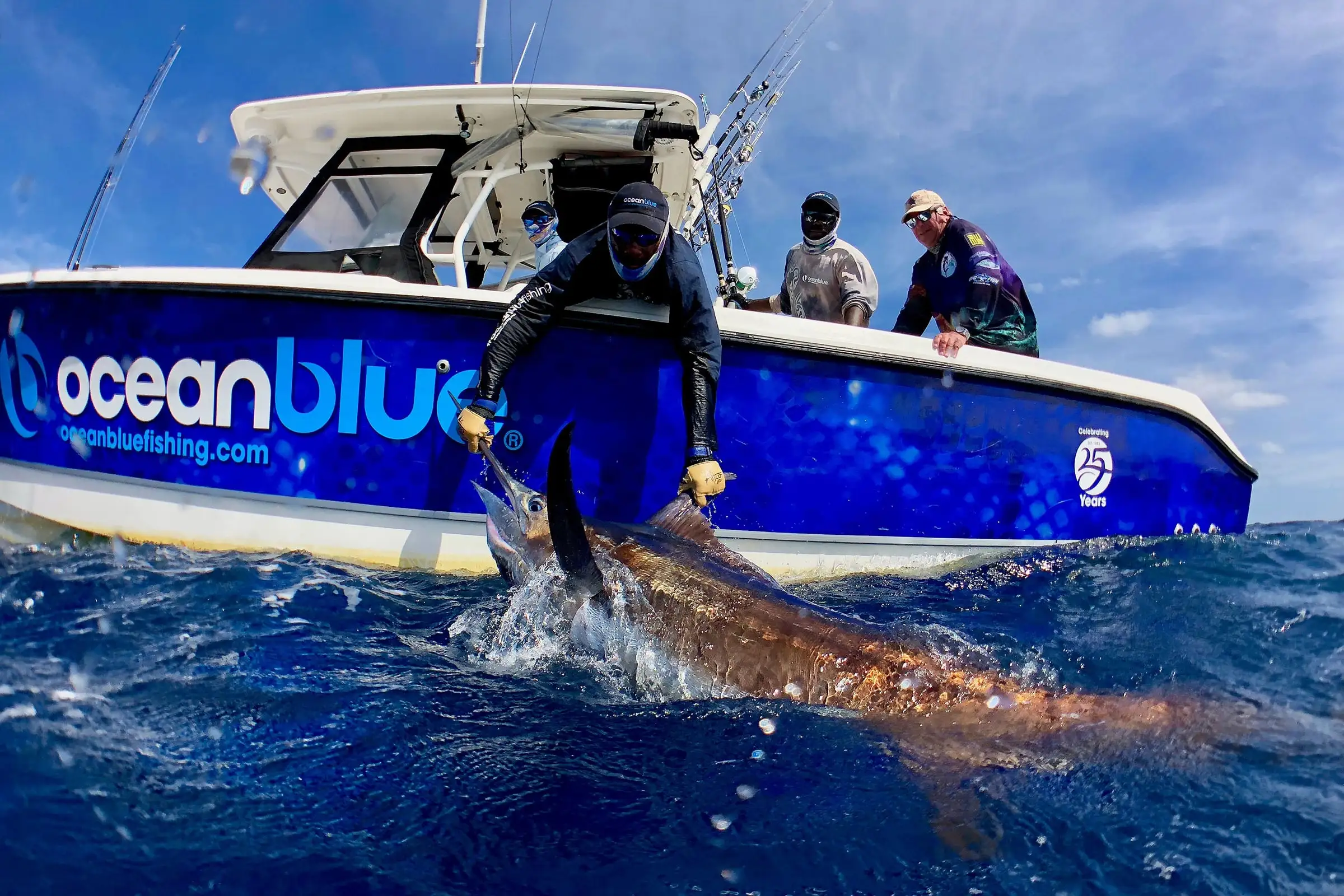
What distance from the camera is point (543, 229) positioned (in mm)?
5098

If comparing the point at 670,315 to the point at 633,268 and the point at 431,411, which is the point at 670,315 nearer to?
the point at 633,268

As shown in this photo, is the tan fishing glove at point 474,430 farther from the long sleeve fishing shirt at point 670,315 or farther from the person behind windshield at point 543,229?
the person behind windshield at point 543,229

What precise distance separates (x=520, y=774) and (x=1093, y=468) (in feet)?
13.0

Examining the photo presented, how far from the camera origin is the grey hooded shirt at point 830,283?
523 cm

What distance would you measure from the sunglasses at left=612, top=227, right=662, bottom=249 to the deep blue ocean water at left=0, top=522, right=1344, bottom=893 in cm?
162

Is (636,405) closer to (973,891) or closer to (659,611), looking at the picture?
(659,611)

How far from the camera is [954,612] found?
11.6 feet

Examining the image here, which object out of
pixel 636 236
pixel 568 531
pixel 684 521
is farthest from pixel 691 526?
pixel 636 236

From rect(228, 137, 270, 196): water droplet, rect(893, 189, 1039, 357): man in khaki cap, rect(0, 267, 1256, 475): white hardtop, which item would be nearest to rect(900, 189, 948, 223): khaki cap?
rect(893, 189, 1039, 357): man in khaki cap

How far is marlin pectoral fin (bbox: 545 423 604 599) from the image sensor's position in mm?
2541

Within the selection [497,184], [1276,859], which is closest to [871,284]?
[497,184]

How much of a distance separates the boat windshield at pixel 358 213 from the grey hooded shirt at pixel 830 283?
Answer: 2.52 meters

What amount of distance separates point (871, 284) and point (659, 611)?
341cm

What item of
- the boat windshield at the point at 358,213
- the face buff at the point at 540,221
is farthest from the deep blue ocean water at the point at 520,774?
the face buff at the point at 540,221
